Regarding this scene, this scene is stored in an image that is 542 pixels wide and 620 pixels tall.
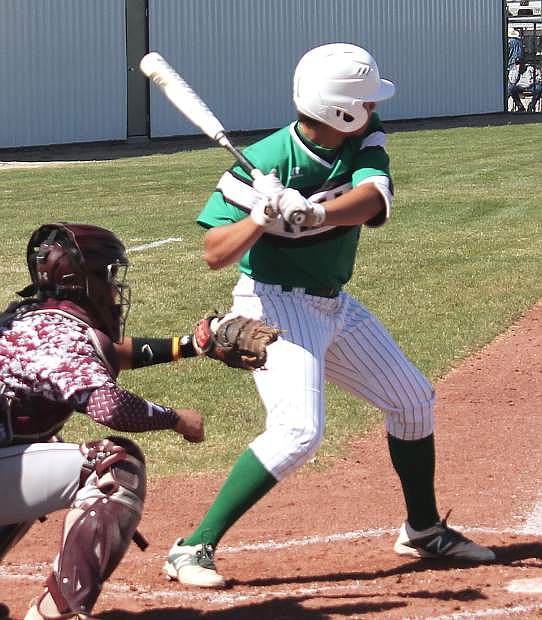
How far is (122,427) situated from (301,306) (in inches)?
48.8

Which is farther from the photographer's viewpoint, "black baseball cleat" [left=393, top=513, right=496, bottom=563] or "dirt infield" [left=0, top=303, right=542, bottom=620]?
"black baseball cleat" [left=393, top=513, right=496, bottom=563]

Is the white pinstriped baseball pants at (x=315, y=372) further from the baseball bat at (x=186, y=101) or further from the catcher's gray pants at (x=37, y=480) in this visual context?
the catcher's gray pants at (x=37, y=480)

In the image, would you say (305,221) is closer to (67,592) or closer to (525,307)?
(67,592)

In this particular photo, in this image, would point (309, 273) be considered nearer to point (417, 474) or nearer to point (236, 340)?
point (236, 340)

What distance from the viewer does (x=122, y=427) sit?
364 centimetres

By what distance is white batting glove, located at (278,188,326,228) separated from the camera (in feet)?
13.9

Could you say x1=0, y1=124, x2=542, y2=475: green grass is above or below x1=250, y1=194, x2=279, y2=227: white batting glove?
below

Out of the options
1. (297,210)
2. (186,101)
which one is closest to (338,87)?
(297,210)

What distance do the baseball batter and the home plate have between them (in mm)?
627

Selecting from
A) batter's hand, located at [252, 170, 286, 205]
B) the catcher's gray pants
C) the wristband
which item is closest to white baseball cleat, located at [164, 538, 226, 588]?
the wristband

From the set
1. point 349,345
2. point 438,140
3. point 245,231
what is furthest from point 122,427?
point 438,140

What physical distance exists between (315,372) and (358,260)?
7.71 metres

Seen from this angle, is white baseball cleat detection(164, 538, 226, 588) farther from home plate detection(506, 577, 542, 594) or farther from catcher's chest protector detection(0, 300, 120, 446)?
home plate detection(506, 577, 542, 594)

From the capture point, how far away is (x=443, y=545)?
5078 mm
